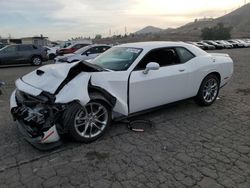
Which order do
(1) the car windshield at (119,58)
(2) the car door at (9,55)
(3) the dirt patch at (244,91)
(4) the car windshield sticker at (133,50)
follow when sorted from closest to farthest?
(1) the car windshield at (119,58) → (4) the car windshield sticker at (133,50) → (3) the dirt patch at (244,91) → (2) the car door at (9,55)

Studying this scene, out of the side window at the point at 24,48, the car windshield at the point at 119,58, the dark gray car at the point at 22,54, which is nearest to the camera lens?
the car windshield at the point at 119,58

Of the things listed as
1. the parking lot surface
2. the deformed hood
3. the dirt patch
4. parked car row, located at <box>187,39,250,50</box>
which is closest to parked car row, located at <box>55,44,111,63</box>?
the dirt patch

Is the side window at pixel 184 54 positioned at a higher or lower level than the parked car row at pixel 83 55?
higher

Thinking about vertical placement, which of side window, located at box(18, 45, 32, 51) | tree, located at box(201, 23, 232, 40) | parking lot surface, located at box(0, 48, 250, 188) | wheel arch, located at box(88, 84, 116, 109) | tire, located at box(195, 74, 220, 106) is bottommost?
parking lot surface, located at box(0, 48, 250, 188)

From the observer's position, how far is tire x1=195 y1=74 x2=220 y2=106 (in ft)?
19.9

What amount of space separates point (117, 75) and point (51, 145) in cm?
156

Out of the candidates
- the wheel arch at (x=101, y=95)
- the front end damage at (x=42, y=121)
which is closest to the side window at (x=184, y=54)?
the wheel arch at (x=101, y=95)

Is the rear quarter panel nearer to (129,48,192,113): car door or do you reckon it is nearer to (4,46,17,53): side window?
(129,48,192,113): car door

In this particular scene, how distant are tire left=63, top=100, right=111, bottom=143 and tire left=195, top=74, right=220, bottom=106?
100 inches

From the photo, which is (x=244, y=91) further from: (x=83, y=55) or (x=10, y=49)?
(x=10, y=49)

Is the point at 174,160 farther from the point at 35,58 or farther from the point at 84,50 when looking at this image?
the point at 35,58

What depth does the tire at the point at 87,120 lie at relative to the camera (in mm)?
3984

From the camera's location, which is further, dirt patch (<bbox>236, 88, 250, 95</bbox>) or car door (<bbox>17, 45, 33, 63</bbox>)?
car door (<bbox>17, 45, 33, 63</bbox>)

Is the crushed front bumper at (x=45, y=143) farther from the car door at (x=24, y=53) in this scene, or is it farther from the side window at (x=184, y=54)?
the car door at (x=24, y=53)
